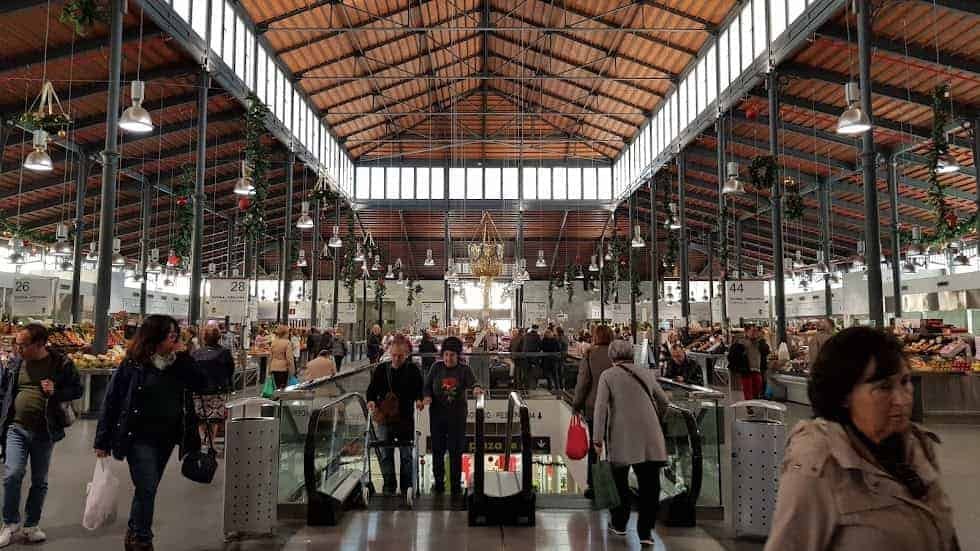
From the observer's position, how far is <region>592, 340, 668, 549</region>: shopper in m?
4.41

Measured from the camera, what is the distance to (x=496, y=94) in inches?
1102

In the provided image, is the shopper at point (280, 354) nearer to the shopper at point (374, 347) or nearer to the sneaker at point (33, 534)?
the sneaker at point (33, 534)

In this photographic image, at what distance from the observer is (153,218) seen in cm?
2917

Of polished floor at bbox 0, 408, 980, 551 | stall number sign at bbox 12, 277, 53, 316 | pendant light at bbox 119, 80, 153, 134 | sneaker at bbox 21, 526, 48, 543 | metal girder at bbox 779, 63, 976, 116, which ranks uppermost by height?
metal girder at bbox 779, 63, 976, 116

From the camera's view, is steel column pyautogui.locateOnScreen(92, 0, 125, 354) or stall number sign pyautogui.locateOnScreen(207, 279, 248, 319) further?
stall number sign pyautogui.locateOnScreen(207, 279, 248, 319)

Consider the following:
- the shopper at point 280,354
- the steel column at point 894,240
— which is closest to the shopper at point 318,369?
the shopper at point 280,354

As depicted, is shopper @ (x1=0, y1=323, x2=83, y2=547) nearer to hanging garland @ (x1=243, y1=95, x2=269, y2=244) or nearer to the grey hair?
the grey hair

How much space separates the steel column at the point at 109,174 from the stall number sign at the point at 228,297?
7.68ft

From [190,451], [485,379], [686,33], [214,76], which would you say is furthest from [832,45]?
[190,451]

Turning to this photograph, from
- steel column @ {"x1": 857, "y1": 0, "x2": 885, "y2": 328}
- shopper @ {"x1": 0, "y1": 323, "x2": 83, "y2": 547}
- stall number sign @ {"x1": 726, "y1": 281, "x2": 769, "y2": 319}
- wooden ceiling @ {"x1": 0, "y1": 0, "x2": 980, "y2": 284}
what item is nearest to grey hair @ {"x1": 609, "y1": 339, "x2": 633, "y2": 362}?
shopper @ {"x1": 0, "y1": 323, "x2": 83, "y2": 547}

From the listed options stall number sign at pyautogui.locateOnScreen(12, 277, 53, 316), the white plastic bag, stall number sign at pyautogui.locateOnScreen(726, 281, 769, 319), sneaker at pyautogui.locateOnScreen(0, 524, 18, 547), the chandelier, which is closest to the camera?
the white plastic bag

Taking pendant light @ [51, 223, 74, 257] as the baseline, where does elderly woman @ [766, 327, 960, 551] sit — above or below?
below

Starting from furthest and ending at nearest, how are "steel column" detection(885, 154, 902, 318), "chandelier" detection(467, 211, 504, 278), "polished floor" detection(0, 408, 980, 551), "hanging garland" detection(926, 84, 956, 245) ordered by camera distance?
"chandelier" detection(467, 211, 504, 278) → "steel column" detection(885, 154, 902, 318) → "hanging garland" detection(926, 84, 956, 245) → "polished floor" detection(0, 408, 980, 551)

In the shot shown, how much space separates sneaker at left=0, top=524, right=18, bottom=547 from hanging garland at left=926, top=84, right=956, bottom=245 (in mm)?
11946
